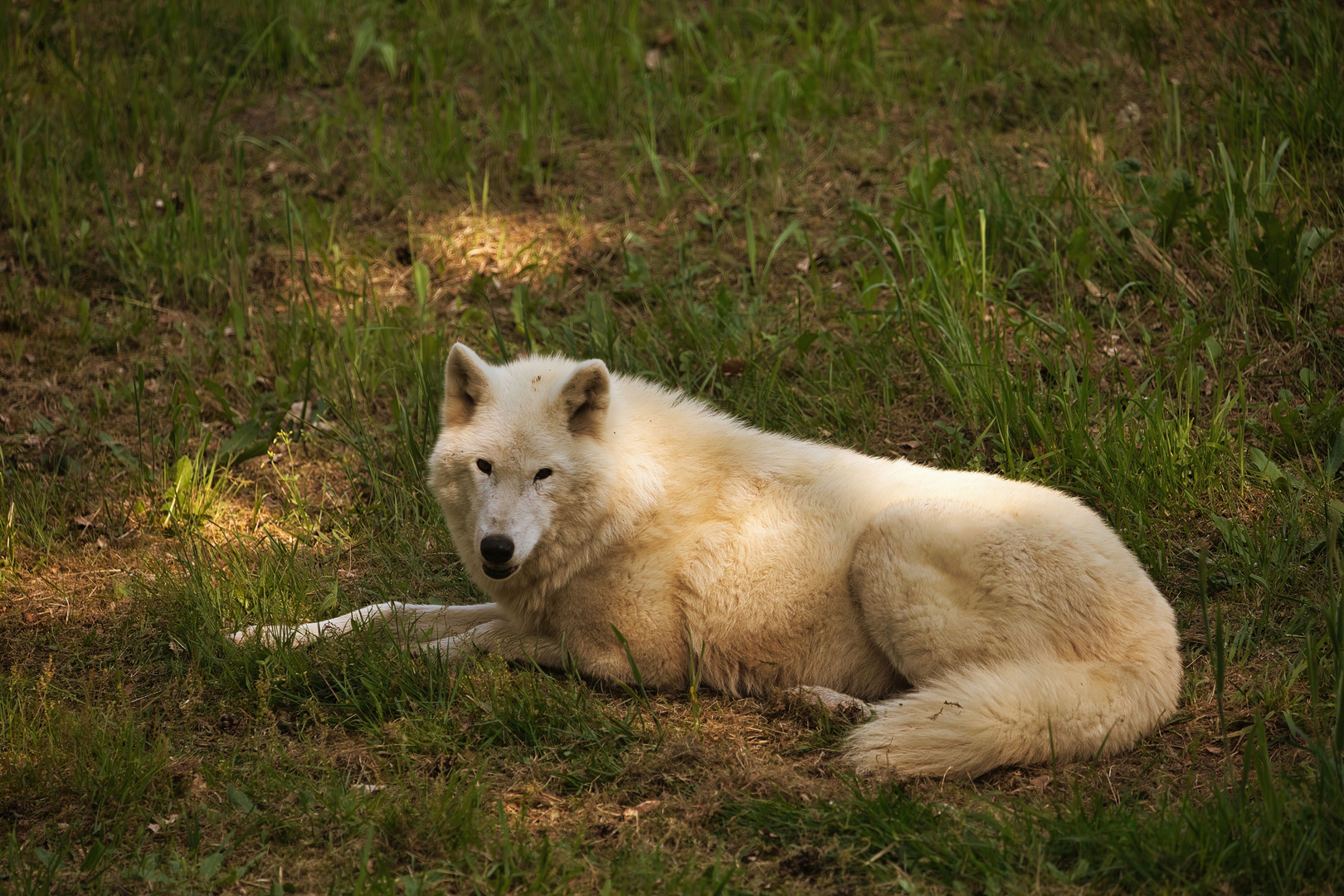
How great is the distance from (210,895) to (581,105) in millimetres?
6200

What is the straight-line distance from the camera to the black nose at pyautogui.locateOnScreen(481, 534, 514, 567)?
345 cm

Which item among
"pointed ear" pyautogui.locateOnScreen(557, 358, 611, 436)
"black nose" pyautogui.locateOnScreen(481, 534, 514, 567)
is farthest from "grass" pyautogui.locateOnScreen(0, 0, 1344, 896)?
"pointed ear" pyautogui.locateOnScreen(557, 358, 611, 436)

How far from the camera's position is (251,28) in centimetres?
798

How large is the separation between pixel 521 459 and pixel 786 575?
1.07m

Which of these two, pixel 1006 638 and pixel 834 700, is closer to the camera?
pixel 1006 638

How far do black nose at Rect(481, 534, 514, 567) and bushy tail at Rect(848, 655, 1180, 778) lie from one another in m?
1.33

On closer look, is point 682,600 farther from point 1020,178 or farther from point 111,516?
point 1020,178

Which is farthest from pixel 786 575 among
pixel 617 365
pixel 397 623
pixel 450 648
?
pixel 617 365

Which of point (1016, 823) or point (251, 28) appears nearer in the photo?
point (1016, 823)

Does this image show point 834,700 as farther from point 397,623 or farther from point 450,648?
point 397,623

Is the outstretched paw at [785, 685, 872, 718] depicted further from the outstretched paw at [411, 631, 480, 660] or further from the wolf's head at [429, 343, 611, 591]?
the outstretched paw at [411, 631, 480, 660]

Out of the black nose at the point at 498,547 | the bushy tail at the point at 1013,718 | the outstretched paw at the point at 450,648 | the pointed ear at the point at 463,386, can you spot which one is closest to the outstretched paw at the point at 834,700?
the bushy tail at the point at 1013,718

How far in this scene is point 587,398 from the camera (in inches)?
146

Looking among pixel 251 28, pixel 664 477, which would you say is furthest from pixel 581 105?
pixel 664 477
